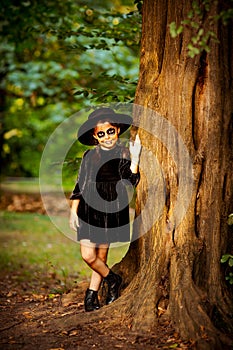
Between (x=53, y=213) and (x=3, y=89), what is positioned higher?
(x=3, y=89)

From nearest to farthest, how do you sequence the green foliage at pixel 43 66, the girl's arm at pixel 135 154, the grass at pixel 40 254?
the girl's arm at pixel 135 154 → the grass at pixel 40 254 → the green foliage at pixel 43 66

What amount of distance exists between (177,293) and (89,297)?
39.8 inches

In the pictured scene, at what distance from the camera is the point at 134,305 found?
428 cm

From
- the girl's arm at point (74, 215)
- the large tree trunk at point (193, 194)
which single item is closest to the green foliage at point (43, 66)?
the large tree trunk at point (193, 194)

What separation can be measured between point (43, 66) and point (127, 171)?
11467 mm

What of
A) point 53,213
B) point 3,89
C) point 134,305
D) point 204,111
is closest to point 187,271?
point 134,305

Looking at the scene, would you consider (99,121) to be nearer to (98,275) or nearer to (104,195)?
(104,195)

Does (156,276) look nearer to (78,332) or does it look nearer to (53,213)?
(78,332)

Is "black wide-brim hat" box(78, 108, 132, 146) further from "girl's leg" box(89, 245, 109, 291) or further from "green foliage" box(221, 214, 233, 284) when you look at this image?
"green foliage" box(221, 214, 233, 284)

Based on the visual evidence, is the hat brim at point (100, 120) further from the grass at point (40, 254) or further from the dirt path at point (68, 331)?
the grass at point (40, 254)

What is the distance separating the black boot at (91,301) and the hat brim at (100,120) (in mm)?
1508

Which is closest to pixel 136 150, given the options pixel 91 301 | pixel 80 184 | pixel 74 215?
pixel 80 184

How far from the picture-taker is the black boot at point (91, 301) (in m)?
4.69

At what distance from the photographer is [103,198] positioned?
185 inches
